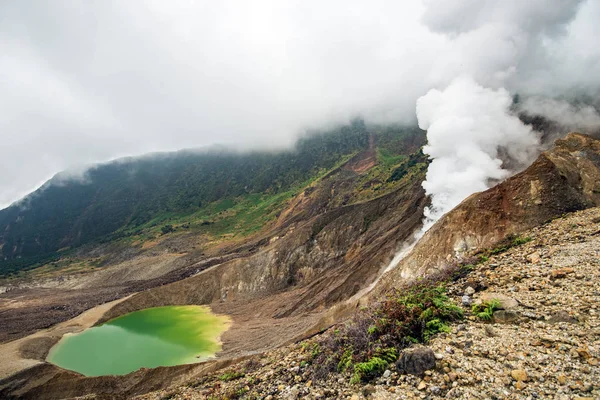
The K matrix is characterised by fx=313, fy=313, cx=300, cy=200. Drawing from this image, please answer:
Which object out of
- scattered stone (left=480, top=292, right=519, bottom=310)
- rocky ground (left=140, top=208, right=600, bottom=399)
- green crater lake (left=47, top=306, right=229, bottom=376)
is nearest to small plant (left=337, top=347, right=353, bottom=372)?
rocky ground (left=140, top=208, right=600, bottom=399)

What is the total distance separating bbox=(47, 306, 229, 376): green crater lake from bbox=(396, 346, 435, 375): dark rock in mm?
26468

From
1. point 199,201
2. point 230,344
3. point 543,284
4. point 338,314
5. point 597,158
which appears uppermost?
Result: point 199,201

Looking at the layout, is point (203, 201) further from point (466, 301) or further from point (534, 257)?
point (466, 301)

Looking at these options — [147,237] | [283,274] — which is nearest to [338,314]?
[283,274]

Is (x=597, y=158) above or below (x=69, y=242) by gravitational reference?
below

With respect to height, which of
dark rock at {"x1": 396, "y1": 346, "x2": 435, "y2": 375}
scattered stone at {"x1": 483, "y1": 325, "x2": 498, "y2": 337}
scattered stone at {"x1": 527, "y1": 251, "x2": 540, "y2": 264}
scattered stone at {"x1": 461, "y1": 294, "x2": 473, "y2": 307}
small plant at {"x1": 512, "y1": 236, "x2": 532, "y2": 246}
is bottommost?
dark rock at {"x1": 396, "y1": 346, "x2": 435, "y2": 375}

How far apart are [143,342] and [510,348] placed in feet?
134

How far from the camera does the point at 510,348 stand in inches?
226

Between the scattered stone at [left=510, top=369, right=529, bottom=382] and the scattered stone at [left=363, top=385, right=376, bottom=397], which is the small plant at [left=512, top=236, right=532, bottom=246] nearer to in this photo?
the scattered stone at [left=510, top=369, right=529, bottom=382]

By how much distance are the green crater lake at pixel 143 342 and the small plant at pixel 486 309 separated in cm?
2679

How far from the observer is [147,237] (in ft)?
420

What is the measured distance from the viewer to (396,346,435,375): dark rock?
19.3 ft

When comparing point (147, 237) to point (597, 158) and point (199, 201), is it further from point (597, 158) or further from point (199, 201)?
point (597, 158)

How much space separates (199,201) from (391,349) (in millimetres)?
172573
